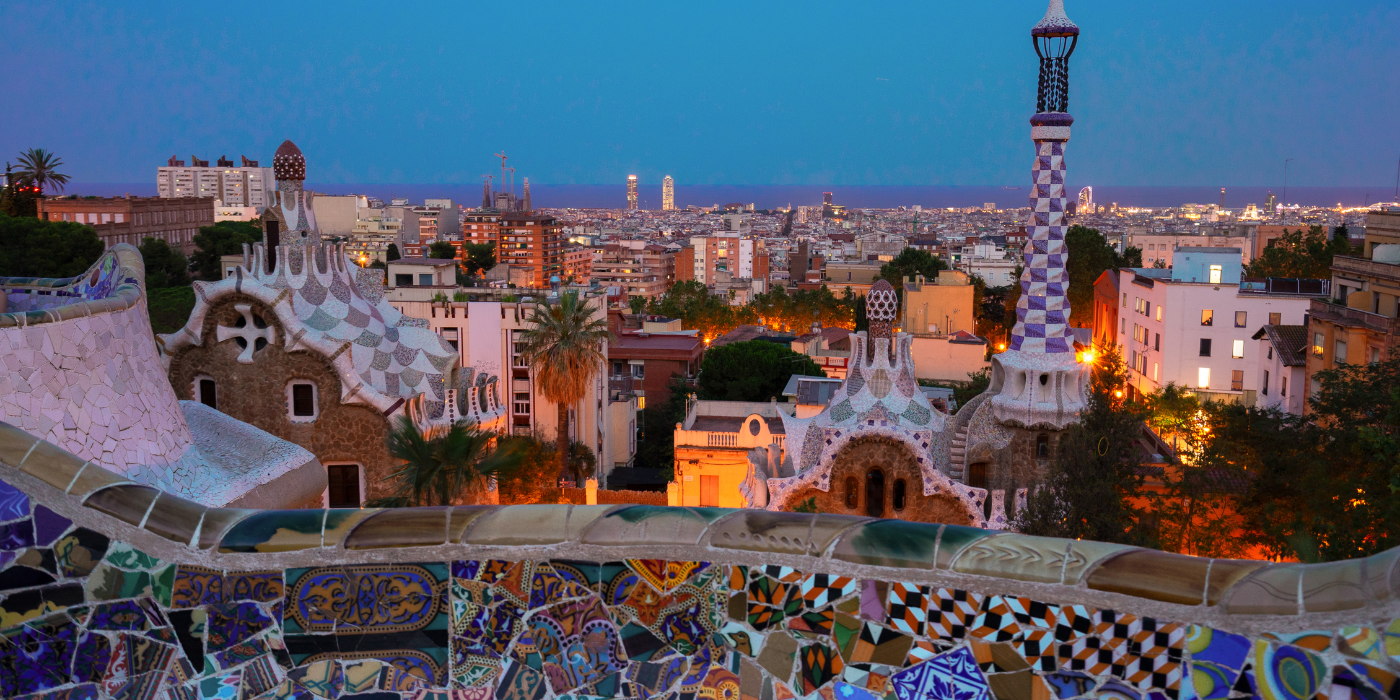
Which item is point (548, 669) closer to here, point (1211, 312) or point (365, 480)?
point (365, 480)

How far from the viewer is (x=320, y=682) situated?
330 centimetres

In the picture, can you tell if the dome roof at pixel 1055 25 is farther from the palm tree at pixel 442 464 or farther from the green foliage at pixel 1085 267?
the green foliage at pixel 1085 267

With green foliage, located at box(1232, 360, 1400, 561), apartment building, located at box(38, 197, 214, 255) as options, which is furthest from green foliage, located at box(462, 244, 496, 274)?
green foliage, located at box(1232, 360, 1400, 561)

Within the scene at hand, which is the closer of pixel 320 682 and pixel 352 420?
pixel 320 682

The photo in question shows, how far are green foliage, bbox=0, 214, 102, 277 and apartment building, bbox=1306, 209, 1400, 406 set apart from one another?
3165 centimetres

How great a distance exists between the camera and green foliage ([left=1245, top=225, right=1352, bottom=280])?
41156 mm

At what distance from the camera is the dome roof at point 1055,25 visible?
581 inches

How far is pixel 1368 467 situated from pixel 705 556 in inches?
578

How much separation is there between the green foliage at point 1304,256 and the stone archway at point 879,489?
31878 mm

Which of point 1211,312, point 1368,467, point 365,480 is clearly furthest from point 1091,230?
point 365,480

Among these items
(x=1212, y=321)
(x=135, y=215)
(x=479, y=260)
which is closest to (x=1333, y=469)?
(x=1212, y=321)

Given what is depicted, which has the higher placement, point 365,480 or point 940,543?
point 940,543

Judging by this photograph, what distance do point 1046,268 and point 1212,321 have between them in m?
21.1

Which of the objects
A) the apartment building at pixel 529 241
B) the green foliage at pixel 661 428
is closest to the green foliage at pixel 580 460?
the green foliage at pixel 661 428
